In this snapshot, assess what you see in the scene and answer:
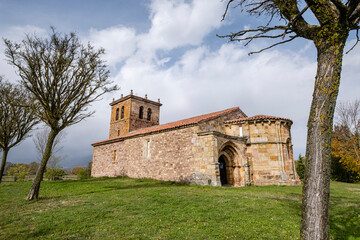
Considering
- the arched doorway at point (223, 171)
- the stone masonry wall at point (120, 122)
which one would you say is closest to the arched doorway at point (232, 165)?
the arched doorway at point (223, 171)

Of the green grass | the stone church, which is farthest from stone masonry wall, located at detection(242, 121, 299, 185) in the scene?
the green grass

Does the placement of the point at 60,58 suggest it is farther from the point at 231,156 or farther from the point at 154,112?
the point at 154,112

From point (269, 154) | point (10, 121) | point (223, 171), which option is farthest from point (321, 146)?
point (10, 121)

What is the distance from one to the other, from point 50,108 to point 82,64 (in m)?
2.68

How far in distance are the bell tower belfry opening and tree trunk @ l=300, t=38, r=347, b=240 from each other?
84.3ft

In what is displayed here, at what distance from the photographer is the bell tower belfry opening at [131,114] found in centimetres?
2816

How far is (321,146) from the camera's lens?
304cm

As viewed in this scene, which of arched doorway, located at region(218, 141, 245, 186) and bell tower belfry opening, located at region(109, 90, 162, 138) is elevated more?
bell tower belfry opening, located at region(109, 90, 162, 138)

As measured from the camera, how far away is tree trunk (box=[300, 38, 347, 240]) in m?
2.93

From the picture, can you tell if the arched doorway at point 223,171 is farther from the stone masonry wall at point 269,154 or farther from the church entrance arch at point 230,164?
the stone masonry wall at point 269,154

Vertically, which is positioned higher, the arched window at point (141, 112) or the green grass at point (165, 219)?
the arched window at point (141, 112)

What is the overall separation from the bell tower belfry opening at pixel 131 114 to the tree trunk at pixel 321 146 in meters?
25.7

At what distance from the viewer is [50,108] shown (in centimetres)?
970

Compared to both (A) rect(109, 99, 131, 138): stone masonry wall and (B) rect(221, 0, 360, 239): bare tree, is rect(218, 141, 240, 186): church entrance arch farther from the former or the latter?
(A) rect(109, 99, 131, 138): stone masonry wall
